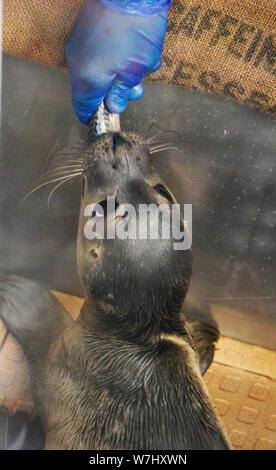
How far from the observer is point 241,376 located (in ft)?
5.41

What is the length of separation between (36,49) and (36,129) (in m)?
0.23

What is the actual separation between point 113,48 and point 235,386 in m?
1.07

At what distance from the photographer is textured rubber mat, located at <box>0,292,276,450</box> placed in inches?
56.4

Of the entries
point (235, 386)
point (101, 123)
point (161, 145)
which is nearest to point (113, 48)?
point (101, 123)

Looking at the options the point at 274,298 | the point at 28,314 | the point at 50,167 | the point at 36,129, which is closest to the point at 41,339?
the point at 28,314

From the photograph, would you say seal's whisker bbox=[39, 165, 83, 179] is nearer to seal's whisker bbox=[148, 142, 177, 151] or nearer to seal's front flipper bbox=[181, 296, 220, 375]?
seal's whisker bbox=[148, 142, 177, 151]

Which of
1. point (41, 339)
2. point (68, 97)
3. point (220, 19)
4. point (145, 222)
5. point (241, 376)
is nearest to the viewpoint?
point (145, 222)

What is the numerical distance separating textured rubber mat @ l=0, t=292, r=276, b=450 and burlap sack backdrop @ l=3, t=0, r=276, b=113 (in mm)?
704

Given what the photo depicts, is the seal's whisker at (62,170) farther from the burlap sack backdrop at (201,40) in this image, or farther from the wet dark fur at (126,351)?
the burlap sack backdrop at (201,40)

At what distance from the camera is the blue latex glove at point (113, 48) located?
112 cm

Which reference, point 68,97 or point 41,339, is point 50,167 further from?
point 41,339

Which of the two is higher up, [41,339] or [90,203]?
[90,203]

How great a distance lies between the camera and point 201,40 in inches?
50.6

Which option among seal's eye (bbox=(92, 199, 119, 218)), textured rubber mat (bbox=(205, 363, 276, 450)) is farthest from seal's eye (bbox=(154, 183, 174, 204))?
textured rubber mat (bbox=(205, 363, 276, 450))
